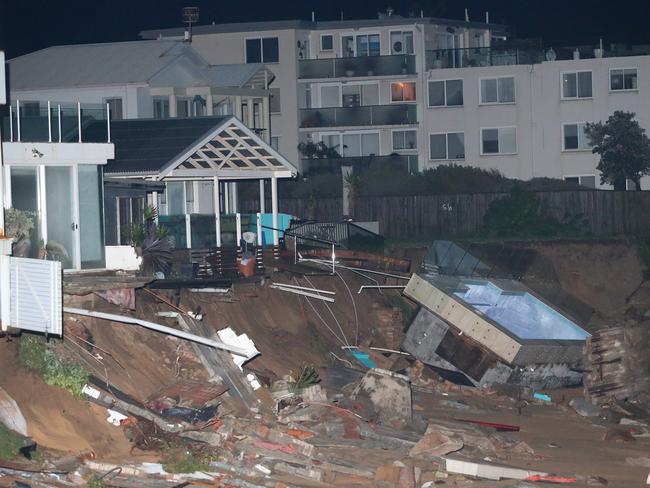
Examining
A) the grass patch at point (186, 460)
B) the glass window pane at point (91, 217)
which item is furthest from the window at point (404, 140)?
the grass patch at point (186, 460)

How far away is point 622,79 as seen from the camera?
5238 centimetres

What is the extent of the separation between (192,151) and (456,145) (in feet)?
81.8

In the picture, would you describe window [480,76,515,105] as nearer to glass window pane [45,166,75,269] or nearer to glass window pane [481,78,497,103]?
glass window pane [481,78,497,103]

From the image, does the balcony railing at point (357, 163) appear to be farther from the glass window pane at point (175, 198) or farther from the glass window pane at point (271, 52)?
the glass window pane at point (175, 198)

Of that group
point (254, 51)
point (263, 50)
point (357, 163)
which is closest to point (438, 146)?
point (357, 163)

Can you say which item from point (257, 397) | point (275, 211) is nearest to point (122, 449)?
point (257, 397)

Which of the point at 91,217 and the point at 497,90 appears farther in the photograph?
the point at 497,90

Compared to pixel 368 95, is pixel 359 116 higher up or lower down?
lower down

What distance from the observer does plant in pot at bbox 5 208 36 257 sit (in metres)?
22.3

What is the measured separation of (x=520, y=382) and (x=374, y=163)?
81.0 ft

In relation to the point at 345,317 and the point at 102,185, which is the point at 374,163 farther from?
the point at 102,185

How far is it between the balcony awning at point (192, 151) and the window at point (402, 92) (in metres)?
21.5

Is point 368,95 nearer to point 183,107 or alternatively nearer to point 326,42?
point 326,42

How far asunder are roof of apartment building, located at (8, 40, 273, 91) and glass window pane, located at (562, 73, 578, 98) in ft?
47.3
